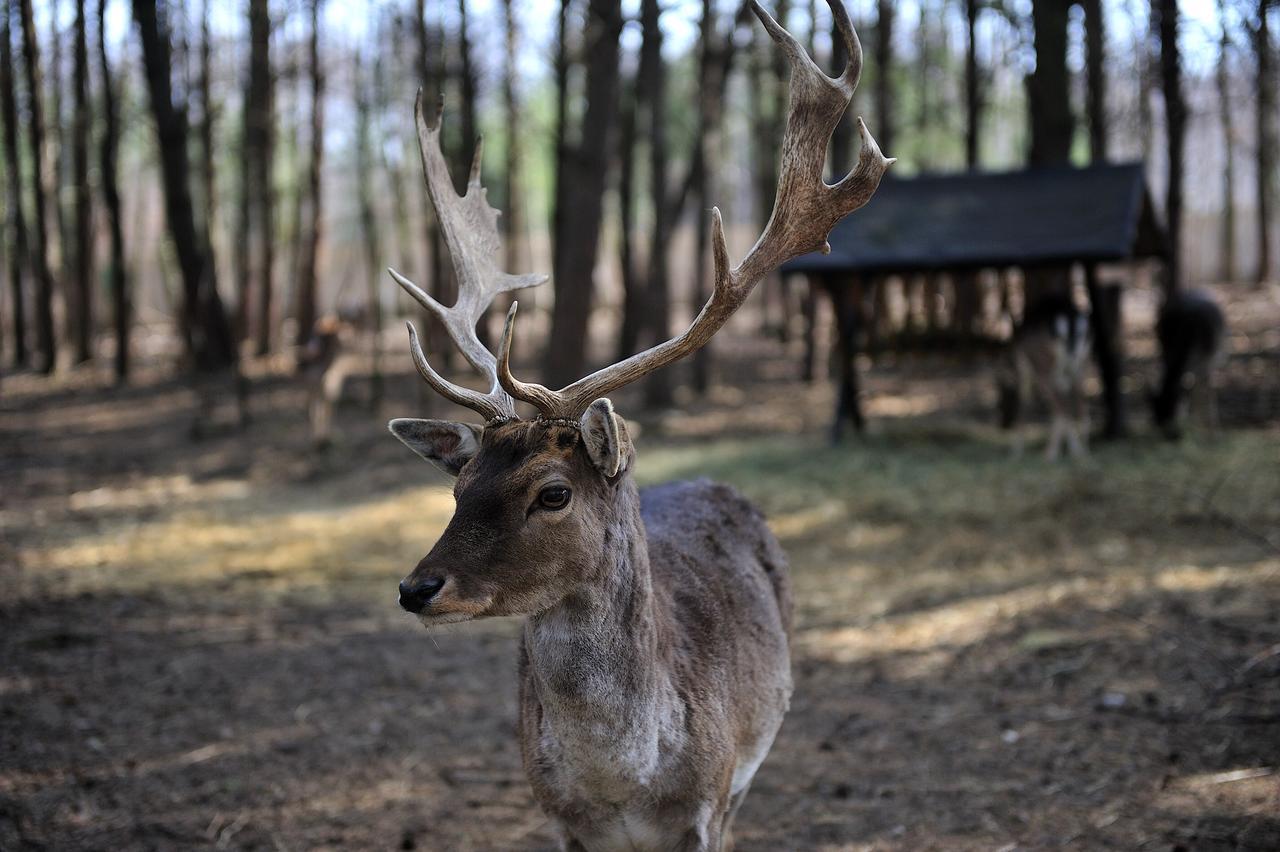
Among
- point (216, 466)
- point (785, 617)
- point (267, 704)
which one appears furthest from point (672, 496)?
point (216, 466)

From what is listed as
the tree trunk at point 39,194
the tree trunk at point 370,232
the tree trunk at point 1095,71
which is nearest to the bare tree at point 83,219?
the tree trunk at point 39,194

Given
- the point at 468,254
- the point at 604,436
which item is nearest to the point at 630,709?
the point at 604,436

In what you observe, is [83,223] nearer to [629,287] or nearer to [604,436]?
[629,287]

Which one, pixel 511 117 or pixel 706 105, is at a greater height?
pixel 511 117

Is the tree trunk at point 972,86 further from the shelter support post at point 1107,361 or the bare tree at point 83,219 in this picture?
the bare tree at point 83,219

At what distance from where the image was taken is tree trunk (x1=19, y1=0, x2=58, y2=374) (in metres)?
19.8

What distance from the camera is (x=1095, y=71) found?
16.1 m

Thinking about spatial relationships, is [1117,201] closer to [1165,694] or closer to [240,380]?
[1165,694]

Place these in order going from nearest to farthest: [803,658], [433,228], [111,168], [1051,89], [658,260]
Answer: [803,658] → [1051,89] → [658,260] → [433,228] → [111,168]

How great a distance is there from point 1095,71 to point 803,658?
12.7 meters

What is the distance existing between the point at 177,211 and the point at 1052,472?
14.3 m

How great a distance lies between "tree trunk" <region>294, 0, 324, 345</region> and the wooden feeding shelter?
373 inches

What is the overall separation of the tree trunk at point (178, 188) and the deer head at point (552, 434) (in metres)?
14.4

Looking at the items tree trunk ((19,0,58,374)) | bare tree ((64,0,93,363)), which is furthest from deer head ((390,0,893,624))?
bare tree ((64,0,93,363))
